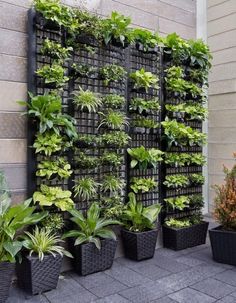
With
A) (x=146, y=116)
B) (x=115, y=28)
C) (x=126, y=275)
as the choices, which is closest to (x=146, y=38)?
(x=115, y=28)

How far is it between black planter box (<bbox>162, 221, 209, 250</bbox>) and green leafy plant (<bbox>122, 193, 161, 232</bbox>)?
378 mm

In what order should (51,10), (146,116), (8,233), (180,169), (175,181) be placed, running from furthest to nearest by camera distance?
(180,169), (175,181), (146,116), (51,10), (8,233)

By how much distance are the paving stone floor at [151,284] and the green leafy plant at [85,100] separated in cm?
160

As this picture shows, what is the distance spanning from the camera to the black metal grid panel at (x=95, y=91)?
3.10 meters

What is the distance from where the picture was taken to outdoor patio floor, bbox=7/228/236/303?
2.46 metres

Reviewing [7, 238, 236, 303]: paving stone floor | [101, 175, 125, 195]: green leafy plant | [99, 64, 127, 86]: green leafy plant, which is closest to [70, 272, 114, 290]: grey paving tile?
[7, 238, 236, 303]: paving stone floor

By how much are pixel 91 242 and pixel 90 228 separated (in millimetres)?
131

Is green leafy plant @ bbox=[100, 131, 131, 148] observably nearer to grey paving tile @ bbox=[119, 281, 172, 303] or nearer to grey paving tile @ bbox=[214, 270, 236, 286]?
grey paving tile @ bbox=[119, 281, 172, 303]

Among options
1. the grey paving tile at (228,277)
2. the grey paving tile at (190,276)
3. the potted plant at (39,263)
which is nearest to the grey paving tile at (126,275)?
the grey paving tile at (190,276)

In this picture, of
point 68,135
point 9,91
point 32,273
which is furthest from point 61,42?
point 32,273

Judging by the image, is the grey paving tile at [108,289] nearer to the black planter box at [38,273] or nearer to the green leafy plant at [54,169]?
the black planter box at [38,273]

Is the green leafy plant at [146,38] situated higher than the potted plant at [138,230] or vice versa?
the green leafy plant at [146,38]

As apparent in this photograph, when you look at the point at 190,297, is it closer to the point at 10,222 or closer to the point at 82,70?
the point at 10,222

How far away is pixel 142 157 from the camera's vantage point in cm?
335
